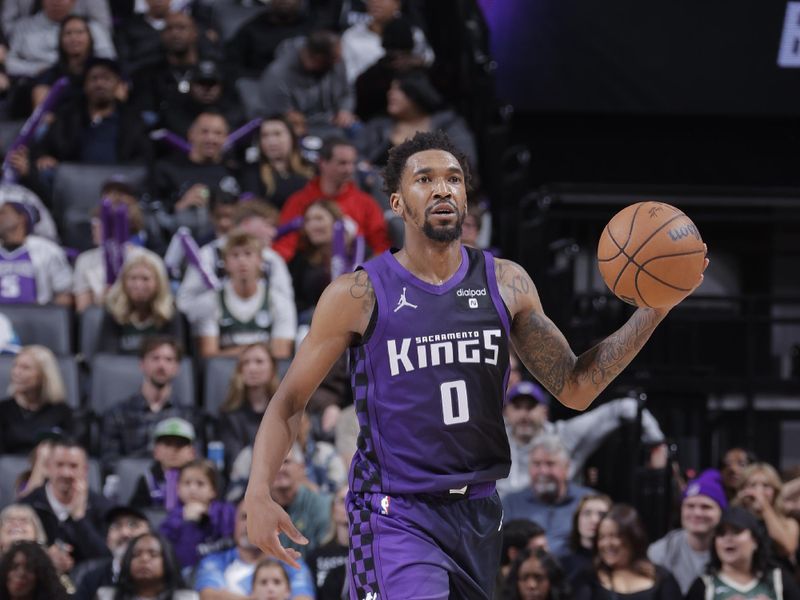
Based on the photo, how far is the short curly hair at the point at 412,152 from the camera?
16.5 ft

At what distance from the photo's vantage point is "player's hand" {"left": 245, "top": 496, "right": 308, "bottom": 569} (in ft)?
15.5

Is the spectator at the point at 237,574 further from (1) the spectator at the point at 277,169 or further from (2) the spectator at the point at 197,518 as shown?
(1) the spectator at the point at 277,169

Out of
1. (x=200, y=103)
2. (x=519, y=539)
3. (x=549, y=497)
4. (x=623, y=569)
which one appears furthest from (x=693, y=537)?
(x=200, y=103)

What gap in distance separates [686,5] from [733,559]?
5592 millimetres

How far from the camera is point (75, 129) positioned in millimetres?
11680

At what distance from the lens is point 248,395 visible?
9.23 metres

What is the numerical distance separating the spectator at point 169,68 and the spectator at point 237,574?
478 cm

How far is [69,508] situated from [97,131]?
4012 millimetres

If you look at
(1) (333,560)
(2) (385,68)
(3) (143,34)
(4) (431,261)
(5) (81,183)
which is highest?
(3) (143,34)

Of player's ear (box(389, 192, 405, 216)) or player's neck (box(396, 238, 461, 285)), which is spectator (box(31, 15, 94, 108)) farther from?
player's neck (box(396, 238, 461, 285))

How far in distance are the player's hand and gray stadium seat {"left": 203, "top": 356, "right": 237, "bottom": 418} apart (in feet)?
16.2

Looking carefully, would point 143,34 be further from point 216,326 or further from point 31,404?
point 31,404

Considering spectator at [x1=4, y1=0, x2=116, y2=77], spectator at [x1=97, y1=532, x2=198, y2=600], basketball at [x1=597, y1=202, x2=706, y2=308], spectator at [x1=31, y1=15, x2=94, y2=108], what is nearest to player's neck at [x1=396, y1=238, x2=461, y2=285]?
basketball at [x1=597, y1=202, x2=706, y2=308]

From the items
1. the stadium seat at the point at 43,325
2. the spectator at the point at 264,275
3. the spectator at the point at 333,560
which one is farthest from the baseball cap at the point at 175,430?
the stadium seat at the point at 43,325
